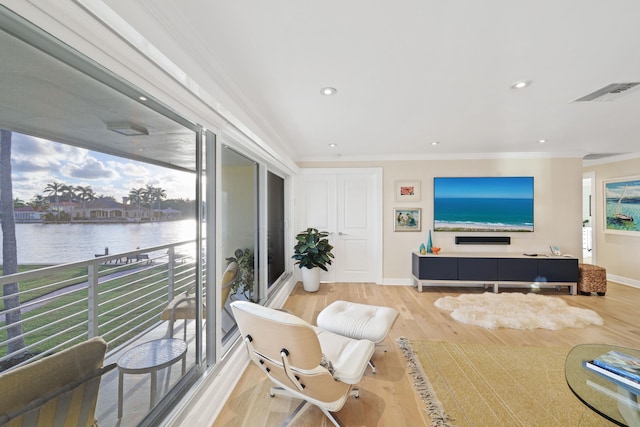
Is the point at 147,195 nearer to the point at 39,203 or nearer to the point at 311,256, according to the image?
the point at 39,203

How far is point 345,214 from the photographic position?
5066 mm

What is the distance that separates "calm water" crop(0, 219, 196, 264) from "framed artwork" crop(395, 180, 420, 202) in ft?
13.8

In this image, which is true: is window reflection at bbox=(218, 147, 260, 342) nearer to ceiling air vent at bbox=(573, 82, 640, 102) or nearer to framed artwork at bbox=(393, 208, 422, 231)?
framed artwork at bbox=(393, 208, 422, 231)

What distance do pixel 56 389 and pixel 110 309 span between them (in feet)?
1.00

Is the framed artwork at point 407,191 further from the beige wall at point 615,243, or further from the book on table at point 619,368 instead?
the beige wall at point 615,243

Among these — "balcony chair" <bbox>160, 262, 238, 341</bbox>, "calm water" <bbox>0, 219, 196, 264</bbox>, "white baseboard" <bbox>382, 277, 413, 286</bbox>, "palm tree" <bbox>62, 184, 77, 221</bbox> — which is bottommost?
"white baseboard" <bbox>382, 277, 413, 286</bbox>

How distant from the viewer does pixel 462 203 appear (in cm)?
477

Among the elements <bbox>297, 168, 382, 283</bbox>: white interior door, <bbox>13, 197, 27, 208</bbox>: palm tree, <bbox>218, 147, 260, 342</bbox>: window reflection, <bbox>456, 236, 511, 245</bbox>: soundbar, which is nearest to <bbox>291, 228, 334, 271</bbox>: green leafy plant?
<bbox>297, 168, 382, 283</bbox>: white interior door

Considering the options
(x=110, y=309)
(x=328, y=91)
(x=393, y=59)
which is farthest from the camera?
(x=328, y=91)

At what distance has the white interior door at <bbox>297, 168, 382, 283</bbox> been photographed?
5.03 meters

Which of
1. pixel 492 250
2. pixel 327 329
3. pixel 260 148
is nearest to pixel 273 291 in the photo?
pixel 327 329

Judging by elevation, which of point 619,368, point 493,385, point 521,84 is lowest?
point 493,385

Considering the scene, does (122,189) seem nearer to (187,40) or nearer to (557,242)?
(187,40)

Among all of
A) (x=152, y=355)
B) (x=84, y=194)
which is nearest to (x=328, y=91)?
(x=84, y=194)
